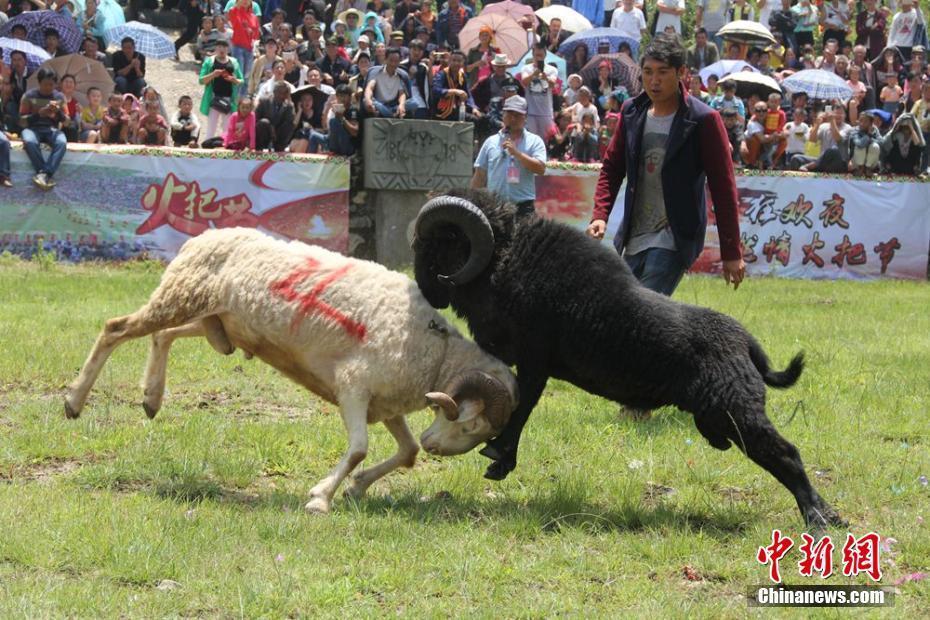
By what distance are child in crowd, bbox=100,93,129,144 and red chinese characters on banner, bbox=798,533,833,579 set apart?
→ 12829mm

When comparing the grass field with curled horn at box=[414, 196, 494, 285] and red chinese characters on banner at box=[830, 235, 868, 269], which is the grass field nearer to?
curled horn at box=[414, 196, 494, 285]

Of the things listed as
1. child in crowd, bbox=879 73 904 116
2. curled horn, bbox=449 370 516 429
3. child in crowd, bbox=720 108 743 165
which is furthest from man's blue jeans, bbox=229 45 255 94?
curled horn, bbox=449 370 516 429

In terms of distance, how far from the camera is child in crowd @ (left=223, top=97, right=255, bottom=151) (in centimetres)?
1616

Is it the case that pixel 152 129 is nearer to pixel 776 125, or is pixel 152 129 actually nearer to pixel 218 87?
pixel 218 87

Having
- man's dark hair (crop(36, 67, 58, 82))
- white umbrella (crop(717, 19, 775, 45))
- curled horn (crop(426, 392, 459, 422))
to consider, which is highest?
white umbrella (crop(717, 19, 775, 45))

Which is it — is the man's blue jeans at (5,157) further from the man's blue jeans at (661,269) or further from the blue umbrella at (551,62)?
the man's blue jeans at (661,269)

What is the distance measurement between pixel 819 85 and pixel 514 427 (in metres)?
16.1

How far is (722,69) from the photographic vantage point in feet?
67.1

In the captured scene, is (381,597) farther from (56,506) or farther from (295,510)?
(56,506)

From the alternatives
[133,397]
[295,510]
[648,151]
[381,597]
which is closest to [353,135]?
[133,397]

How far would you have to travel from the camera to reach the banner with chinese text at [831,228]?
56.6 feet

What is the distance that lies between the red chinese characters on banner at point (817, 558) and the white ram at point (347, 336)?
1.52m

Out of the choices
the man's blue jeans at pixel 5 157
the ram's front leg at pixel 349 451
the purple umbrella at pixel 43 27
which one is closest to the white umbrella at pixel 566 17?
the purple umbrella at pixel 43 27

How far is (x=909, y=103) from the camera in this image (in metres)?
20.3
